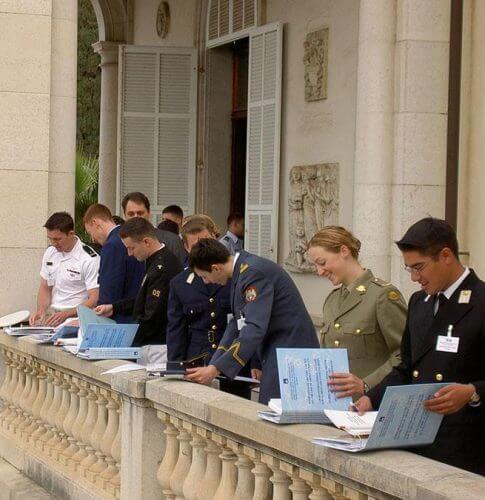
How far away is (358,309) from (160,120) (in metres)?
12.5

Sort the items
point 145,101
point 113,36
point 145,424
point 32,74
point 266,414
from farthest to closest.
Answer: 1. point 113,36
2. point 145,101
3. point 32,74
4. point 145,424
5. point 266,414

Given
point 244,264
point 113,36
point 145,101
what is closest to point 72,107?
point 244,264

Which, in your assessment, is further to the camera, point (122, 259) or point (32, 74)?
point (32, 74)

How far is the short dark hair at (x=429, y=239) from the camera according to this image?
430cm

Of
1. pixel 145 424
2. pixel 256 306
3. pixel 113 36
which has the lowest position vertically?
pixel 145 424

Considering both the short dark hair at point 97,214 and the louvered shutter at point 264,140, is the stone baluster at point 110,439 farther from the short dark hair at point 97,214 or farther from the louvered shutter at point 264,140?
the louvered shutter at point 264,140

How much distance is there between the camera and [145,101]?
58.6 ft

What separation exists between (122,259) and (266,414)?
346 centimetres

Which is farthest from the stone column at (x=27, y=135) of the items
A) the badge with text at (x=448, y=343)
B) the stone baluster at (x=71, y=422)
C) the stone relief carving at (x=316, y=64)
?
the stone relief carving at (x=316, y=64)

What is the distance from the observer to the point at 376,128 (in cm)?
1162

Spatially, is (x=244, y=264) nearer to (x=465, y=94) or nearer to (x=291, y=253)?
(x=465, y=94)

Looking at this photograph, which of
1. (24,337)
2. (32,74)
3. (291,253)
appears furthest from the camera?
(291,253)

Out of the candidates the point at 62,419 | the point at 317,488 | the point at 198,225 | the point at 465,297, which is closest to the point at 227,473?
the point at 317,488

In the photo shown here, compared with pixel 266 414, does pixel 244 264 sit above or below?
above
